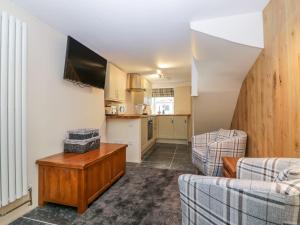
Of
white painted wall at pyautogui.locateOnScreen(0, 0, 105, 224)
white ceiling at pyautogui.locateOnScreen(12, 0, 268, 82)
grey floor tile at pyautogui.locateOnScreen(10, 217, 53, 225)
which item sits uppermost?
white ceiling at pyautogui.locateOnScreen(12, 0, 268, 82)

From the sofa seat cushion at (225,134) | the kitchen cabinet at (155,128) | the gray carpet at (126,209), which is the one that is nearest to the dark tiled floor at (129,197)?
the gray carpet at (126,209)

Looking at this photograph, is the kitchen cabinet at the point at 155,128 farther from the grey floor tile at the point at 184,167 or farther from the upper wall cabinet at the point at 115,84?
the grey floor tile at the point at 184,167

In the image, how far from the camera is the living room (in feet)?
2.81

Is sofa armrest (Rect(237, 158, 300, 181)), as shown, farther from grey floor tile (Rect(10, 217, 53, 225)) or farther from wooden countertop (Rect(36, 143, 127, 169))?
grey floor tile (Rect(10, 217, 53, 225))

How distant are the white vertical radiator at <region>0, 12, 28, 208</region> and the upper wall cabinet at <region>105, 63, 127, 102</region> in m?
1.96

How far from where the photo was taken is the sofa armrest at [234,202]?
569 millimetres

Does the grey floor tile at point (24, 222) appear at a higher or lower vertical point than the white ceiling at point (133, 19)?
lower

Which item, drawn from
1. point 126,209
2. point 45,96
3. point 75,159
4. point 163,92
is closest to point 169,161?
point 126,209

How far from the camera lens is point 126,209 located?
69.9 inches

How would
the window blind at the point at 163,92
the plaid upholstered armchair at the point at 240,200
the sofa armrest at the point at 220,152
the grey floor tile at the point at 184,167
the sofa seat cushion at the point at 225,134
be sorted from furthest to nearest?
the window blind at the point at 163,92
the grey floor tile at the point at 184,167
the sofa seat cushion at the point at 225,134
the sofa armrest at the point at 220,152
the plaid upholstered armchair at the point at 240,200

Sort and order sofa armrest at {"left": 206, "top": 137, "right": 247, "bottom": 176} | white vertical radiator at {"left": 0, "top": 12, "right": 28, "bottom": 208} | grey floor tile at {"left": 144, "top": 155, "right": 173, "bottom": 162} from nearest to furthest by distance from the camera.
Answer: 1. white vertical radiator at {"left": 0, "top": 12, "right": 28, "bottom": 208}
2. sofa armrest at {"left": 206, "top": 137, "right": 247, "bottom": 176}
3. grey floor tile at {"left": 144, "top": 155, "right": 173, "bottom": 162}

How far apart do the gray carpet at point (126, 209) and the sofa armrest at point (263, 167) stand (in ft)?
2.86

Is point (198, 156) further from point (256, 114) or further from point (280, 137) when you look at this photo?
point (280, 137)

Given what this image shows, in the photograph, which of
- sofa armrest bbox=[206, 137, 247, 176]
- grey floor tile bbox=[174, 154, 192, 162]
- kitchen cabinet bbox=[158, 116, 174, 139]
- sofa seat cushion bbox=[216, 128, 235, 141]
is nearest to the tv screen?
sofa armrest bbox=[206, 137, 247, 176]
